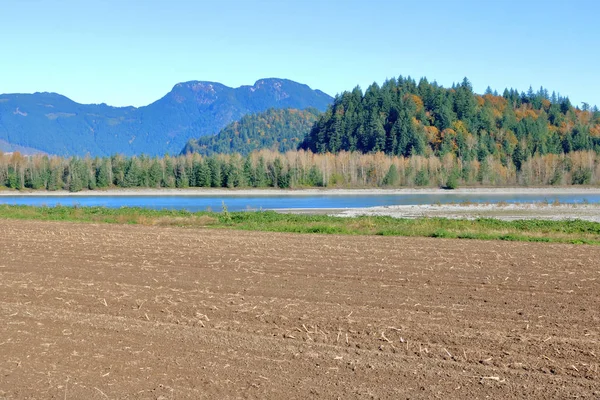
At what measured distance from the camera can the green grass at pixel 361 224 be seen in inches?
1145

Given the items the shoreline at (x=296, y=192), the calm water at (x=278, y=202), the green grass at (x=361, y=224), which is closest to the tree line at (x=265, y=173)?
the shoreline at (x=296, y=192)

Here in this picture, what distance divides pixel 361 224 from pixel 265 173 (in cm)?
10050

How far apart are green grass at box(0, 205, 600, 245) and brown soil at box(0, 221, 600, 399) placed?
7329mm

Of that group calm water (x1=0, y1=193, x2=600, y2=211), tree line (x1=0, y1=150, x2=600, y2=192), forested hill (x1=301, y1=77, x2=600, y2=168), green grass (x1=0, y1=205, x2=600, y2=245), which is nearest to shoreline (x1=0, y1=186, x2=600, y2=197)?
tree line (x1=0, y1=150, x2=600, y2=192)

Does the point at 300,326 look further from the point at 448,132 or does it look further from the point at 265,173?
the point at 448,132

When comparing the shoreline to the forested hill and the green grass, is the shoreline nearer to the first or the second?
the forested hill

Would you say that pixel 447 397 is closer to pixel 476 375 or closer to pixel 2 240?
pixel 476 375

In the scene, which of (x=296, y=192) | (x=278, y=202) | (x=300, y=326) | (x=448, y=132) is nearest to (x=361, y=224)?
(x=300, y=326)

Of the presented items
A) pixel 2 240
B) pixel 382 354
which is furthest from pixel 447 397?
pixel 2 240

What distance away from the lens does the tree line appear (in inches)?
5157

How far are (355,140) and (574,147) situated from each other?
5709cm

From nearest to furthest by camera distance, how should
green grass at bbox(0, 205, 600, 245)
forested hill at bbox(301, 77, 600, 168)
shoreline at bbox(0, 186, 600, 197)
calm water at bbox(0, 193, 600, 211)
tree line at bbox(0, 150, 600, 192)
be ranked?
green grass at bbox(0, 205, 600, 245), calm water at bbox(0, 193, 600, 211), shoreline at bbox(0, 186, 600, 197), tree line at bbox(0, 150, 600, 192), forested hill at bbox(301, 77, 600, 168)

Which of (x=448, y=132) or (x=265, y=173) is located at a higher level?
(x=448, y=132)

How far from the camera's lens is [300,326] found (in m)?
11.8
